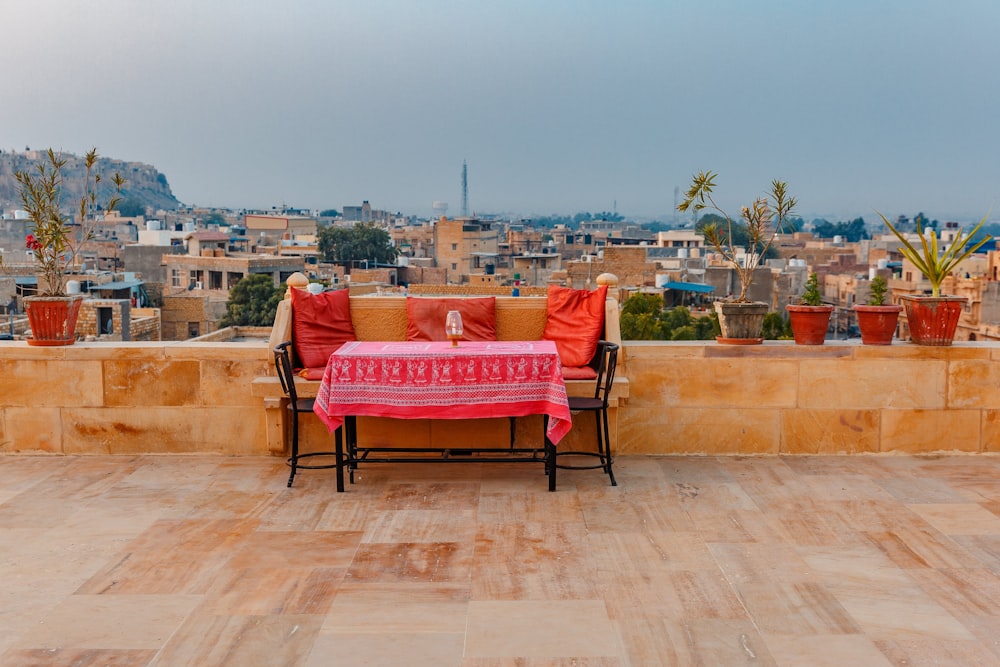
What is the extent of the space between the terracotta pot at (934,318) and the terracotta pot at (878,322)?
0.11 m

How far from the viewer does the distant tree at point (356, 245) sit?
59.0 meters

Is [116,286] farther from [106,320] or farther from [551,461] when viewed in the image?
[551,461]

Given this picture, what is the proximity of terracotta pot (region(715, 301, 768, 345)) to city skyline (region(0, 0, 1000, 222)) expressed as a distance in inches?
2403

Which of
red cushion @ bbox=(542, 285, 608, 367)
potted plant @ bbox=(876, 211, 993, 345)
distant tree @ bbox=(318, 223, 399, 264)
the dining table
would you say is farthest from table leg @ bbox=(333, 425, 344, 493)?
distant tree @ bbox=(318, 223, 399, 264)

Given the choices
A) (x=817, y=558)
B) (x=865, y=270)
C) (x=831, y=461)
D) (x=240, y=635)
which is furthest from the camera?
(x=865, y=270)

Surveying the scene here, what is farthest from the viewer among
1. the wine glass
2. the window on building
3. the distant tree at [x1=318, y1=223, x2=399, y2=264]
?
the distant tree at [x1=318, y1=223, x2=399, y2=264]

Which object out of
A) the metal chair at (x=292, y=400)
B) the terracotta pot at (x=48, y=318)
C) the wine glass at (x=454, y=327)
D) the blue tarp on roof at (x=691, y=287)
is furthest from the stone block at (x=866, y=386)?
the blue tarp on roof at (x=691, y=287)

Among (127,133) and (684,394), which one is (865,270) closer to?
(684,394)

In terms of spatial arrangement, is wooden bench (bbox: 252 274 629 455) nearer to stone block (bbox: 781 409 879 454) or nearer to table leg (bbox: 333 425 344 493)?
table leg (bbox: 333 425 344 493)

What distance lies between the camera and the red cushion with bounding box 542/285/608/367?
512 cm

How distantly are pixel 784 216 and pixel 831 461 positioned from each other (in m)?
1.40

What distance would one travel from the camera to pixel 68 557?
364cm

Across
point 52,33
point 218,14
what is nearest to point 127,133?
point 218,14

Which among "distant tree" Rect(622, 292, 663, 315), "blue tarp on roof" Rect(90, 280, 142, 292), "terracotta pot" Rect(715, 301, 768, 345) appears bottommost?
"distant tree" Rect(622, 292, 663, 315)
